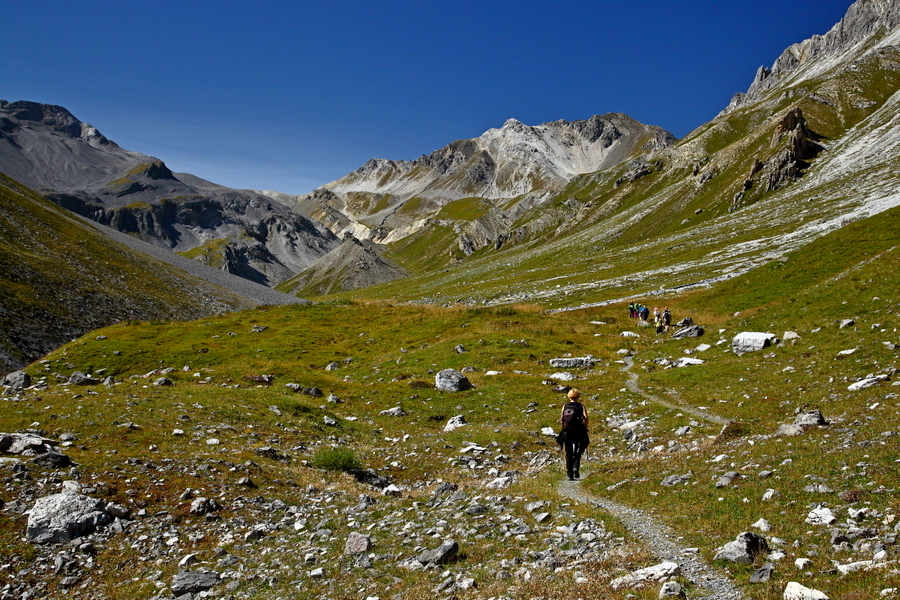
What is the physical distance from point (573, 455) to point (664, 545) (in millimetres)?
6461

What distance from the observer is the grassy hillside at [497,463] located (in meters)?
9.54

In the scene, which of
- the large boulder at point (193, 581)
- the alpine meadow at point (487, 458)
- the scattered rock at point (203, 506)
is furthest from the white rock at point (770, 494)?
the scattered rock at point (203, 506)

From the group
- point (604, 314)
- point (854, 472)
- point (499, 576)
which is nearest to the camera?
point (499, 576)

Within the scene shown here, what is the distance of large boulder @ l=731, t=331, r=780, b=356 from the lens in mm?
30594

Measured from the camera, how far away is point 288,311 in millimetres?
70000

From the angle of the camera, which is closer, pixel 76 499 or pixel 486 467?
pixel 76 499

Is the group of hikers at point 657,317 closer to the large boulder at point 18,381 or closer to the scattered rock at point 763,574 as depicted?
the scattered rock at point 763,574

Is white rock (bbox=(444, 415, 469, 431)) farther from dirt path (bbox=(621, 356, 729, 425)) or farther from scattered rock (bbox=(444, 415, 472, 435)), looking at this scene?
dirt path (bbox=(621, 356, 729, 425))

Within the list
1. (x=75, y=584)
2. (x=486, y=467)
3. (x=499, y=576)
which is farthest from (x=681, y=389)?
(x=75, y=584)

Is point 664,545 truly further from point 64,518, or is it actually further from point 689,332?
point 689,332

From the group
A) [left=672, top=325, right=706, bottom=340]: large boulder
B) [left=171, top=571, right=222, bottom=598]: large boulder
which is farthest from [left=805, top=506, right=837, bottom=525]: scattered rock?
[left=672, top=325, right=706, bottom=340]: large boulder

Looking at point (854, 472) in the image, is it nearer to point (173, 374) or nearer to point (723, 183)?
Result: point (173, 374)

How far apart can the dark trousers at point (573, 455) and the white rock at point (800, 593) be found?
887cm

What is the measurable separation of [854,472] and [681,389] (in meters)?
17.1
